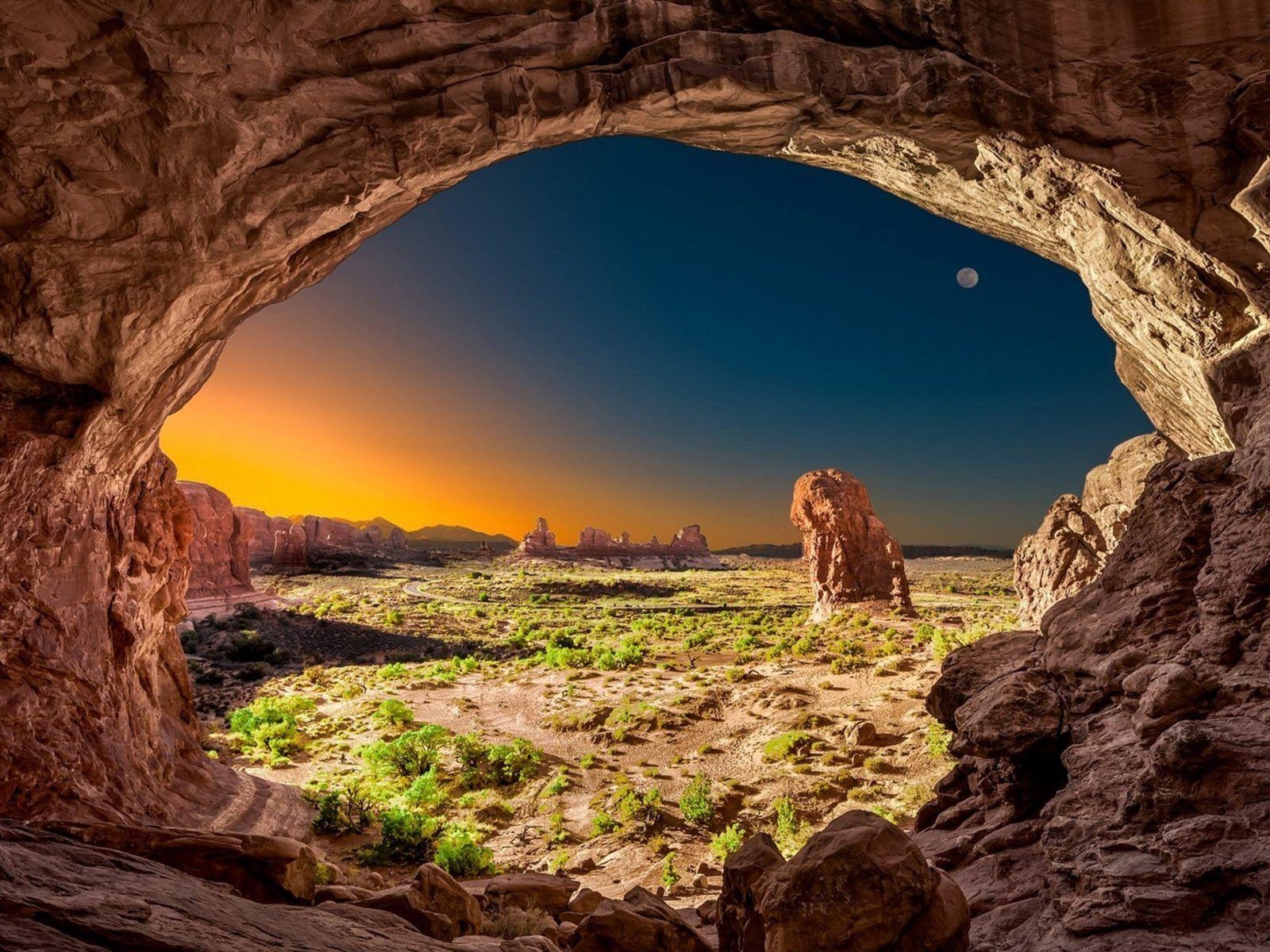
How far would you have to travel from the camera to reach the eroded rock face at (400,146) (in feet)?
22.7

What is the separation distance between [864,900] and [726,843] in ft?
28.3

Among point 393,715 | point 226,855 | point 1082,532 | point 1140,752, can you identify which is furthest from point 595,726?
point 1082,532

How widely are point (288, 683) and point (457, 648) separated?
35.8 ft

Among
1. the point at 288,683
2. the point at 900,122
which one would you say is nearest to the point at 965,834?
the point at 900,122

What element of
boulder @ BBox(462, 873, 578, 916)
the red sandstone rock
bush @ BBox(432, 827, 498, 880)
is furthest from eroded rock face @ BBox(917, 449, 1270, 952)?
bush @ BBox(432, 827, 498, 880)

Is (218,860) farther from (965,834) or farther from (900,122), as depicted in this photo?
(900,122)

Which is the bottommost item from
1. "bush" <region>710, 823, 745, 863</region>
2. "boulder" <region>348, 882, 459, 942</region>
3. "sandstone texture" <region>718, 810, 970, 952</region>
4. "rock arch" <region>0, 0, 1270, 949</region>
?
"bush" <region>710, 823, 745, 863</region>

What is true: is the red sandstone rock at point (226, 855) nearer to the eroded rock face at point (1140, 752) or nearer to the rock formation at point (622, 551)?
the eroded rock face at point (1140, 752)

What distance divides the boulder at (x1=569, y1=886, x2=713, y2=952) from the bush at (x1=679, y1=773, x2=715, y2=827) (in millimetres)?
7304

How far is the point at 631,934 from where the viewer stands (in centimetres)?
655

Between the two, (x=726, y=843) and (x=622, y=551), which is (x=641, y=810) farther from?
(x=622, y=551)

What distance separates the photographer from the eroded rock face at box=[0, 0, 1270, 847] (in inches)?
273

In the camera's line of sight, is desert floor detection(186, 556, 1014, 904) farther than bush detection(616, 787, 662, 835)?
No

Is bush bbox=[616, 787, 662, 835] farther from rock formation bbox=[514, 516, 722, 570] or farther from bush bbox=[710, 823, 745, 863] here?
rock formation bbox=[514, 516, 722, 570]
